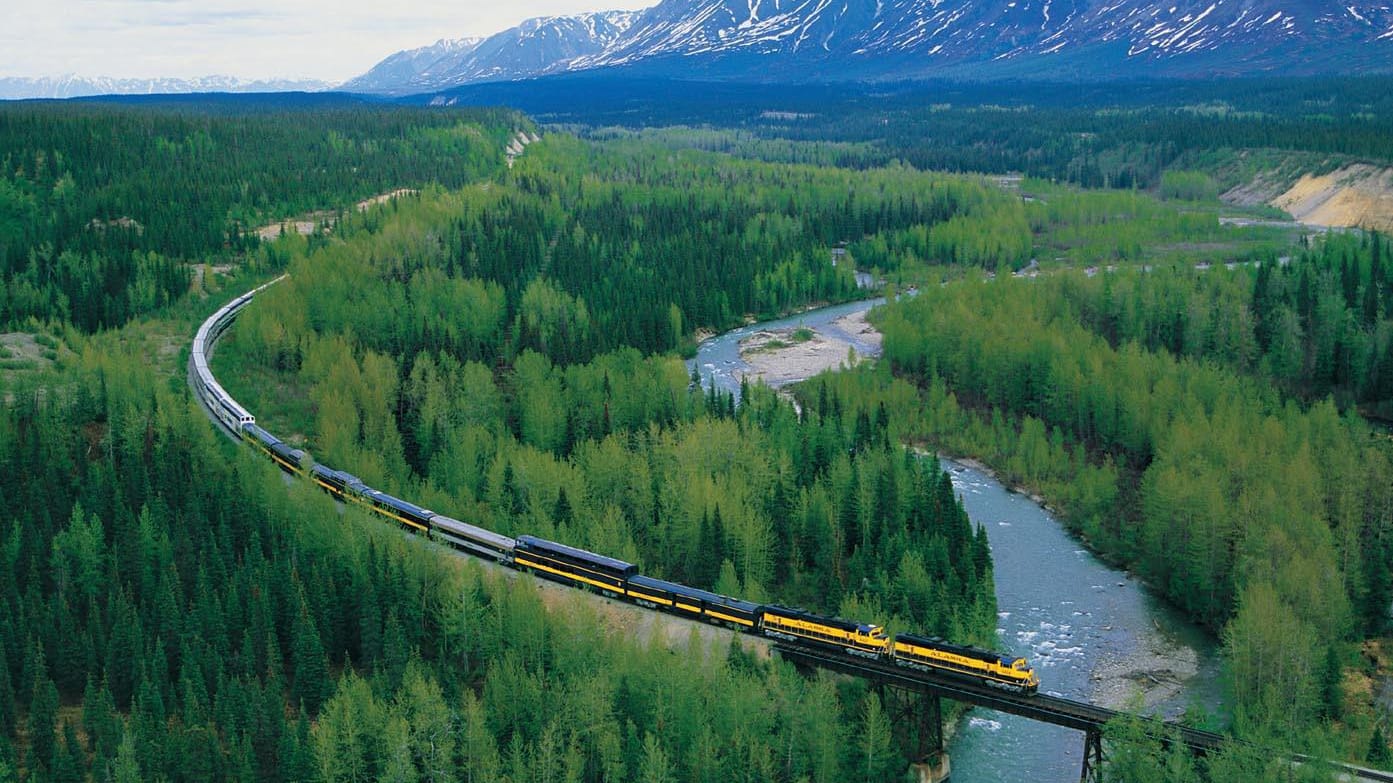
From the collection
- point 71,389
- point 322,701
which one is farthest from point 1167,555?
point 71,389

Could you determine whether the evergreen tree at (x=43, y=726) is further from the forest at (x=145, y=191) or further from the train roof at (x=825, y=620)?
the forest at (x=145, y=191)

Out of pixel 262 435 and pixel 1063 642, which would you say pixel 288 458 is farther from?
pixel 1063 642

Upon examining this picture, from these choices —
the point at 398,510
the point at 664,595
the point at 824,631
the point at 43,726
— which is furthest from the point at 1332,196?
the point at 43,726

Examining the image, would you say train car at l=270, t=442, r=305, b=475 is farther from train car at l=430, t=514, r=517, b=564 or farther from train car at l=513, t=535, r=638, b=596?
train car at l=513, t=535, r=638, b=596

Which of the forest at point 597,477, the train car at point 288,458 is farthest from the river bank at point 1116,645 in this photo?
the train car at point 288,458

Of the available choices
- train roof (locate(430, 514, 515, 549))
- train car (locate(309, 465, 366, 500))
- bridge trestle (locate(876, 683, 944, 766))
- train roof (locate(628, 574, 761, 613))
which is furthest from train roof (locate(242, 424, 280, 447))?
bridge trestle (locate(876, 683, 944, 766))

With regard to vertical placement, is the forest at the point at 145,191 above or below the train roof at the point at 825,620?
above
